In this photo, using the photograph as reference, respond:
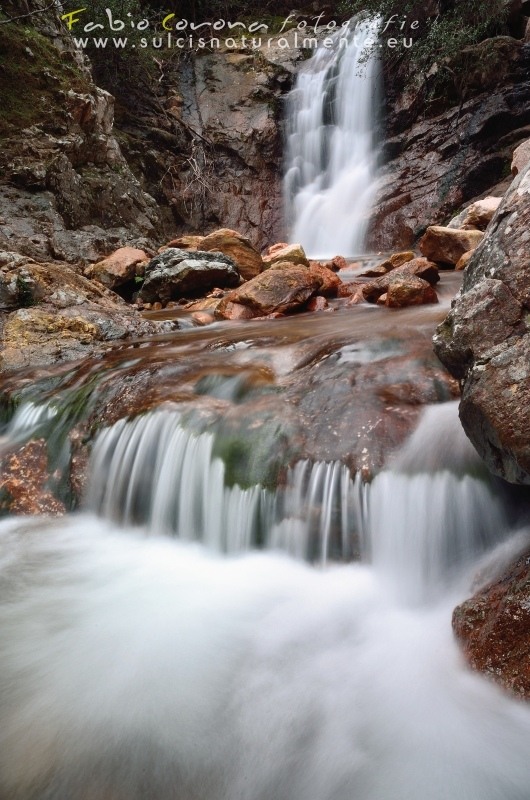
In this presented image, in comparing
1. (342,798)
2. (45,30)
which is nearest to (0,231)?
(45,30)

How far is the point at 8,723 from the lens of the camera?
5.91ft

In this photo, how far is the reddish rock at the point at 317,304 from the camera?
705 cm

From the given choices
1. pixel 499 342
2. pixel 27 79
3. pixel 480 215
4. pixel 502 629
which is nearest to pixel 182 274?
pixel 480 215

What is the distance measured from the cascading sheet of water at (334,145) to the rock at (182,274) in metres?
5.27

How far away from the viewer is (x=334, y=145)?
51.8ft

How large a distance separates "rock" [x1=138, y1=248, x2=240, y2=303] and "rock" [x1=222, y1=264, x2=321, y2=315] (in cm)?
214

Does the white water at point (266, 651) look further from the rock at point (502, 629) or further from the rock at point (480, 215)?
the rock at point (480, 215)

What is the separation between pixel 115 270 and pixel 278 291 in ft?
14.0

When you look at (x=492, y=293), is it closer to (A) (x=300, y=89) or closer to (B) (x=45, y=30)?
(B) (x=45, y=30)

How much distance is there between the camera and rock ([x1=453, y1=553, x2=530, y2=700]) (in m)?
1.63

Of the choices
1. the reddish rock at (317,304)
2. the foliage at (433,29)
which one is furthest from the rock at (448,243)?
the foliage at (433,29)

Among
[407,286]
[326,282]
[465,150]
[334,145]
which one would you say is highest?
[334,145]

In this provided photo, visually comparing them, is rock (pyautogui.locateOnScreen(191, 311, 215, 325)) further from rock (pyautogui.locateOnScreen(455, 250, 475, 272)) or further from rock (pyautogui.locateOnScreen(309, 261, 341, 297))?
rock (pyautogui.locateOnScreen(455, 250, 475, 272))

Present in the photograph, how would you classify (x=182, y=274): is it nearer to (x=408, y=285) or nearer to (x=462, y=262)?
(x=408, y=285)
